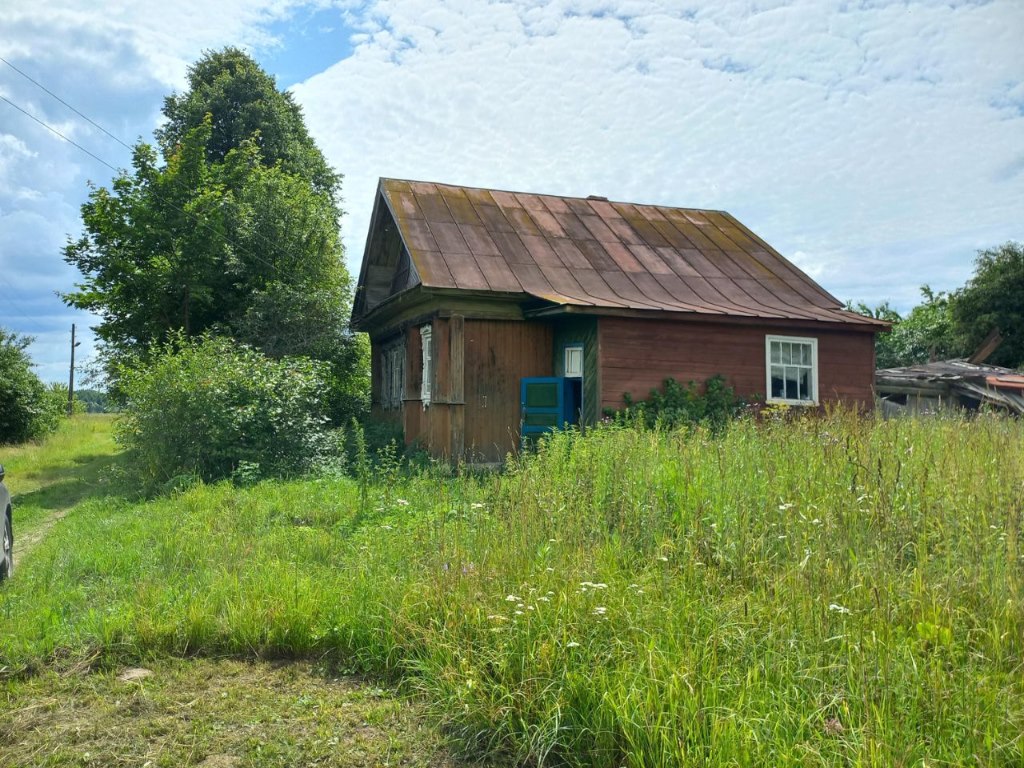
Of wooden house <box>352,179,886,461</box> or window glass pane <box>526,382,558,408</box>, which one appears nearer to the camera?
wooden house <box>352,179,886,461</box>

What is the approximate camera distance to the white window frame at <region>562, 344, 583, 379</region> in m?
13.7

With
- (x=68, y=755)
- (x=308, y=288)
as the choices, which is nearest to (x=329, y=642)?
(x=68, y=755)

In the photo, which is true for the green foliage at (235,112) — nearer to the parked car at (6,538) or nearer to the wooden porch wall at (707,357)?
the wooden porch wall at (707,357)

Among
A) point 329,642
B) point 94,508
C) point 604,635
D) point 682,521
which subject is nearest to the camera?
point 604,635

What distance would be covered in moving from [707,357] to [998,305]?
2008 centimetres

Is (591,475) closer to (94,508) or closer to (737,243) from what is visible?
(94,508)

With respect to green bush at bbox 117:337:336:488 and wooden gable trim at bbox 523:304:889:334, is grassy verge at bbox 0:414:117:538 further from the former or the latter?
wooden gable trim at bbox 523:304:889:334

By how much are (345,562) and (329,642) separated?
1124 millimetres

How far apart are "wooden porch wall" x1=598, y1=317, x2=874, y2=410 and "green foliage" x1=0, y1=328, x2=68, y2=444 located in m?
20.7

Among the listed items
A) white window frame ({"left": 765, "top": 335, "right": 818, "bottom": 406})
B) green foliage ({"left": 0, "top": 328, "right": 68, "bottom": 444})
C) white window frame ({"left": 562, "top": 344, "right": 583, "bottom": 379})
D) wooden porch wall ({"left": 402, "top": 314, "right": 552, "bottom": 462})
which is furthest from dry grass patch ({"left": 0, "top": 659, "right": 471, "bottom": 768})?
green foliage ({"left": 0, "top": 328, "right": 68, "bottom": 444})

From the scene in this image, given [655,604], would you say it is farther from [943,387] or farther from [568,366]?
[943,387]

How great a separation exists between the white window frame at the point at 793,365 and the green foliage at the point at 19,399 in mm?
22838

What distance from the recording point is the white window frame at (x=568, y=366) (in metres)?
13.7

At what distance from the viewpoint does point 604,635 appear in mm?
3977
